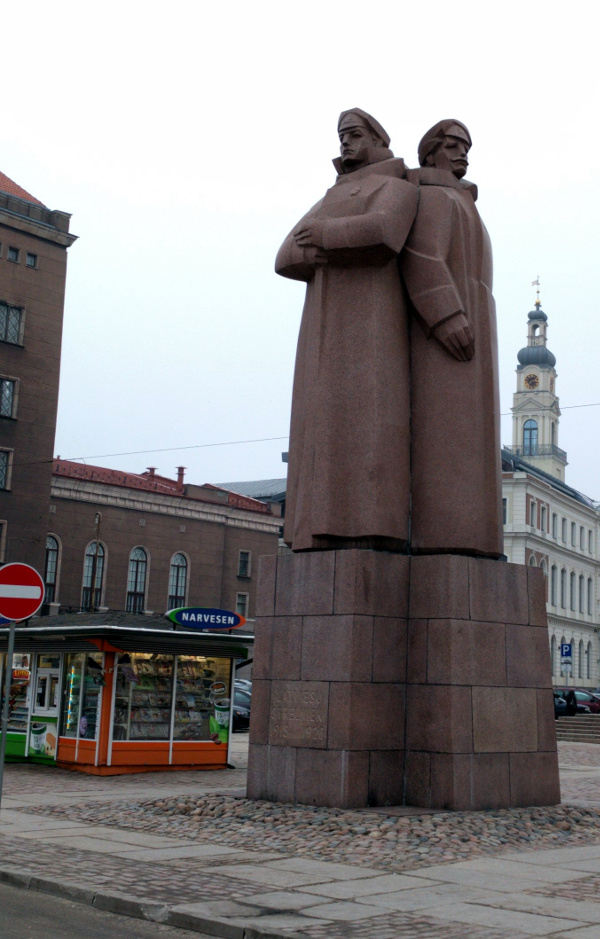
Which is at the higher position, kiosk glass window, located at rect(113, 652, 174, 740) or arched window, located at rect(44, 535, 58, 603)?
arched window, located at rect(44, 535, 58, 603)

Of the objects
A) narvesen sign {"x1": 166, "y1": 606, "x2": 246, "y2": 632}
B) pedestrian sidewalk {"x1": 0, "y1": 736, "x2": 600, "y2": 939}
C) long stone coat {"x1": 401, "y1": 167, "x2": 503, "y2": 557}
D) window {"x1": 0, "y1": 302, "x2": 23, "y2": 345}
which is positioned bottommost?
pedestrian sidewalk {"x1": 0, "y1": 736, "x2": 600, "y2": 939}

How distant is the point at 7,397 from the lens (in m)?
51.9

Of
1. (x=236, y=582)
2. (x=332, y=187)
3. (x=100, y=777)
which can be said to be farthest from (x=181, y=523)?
(x=332, y=187)

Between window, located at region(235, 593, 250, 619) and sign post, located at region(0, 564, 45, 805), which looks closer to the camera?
sign post, located at region(0, 564, 45, 805)

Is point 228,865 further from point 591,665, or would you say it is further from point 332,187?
point 591,665

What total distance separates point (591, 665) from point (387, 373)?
91399mm

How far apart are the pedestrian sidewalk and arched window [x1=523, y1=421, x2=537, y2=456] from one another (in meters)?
103

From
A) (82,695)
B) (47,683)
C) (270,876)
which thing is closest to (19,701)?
(47,683)

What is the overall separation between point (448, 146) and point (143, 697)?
11.5m

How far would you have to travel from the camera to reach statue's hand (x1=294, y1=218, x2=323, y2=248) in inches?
547

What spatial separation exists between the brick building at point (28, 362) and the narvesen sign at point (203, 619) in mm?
29978

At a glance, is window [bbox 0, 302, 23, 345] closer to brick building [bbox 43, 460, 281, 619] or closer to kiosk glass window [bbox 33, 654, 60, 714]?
brick building [bbox 43, 460, 281, 619]

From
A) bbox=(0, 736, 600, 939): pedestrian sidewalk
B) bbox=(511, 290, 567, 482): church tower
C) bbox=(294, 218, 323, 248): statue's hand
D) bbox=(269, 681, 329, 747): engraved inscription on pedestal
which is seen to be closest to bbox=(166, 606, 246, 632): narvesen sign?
bbox=(269, 681, 329, 747): engraved inscription on pedestal

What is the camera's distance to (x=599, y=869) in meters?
9.87
